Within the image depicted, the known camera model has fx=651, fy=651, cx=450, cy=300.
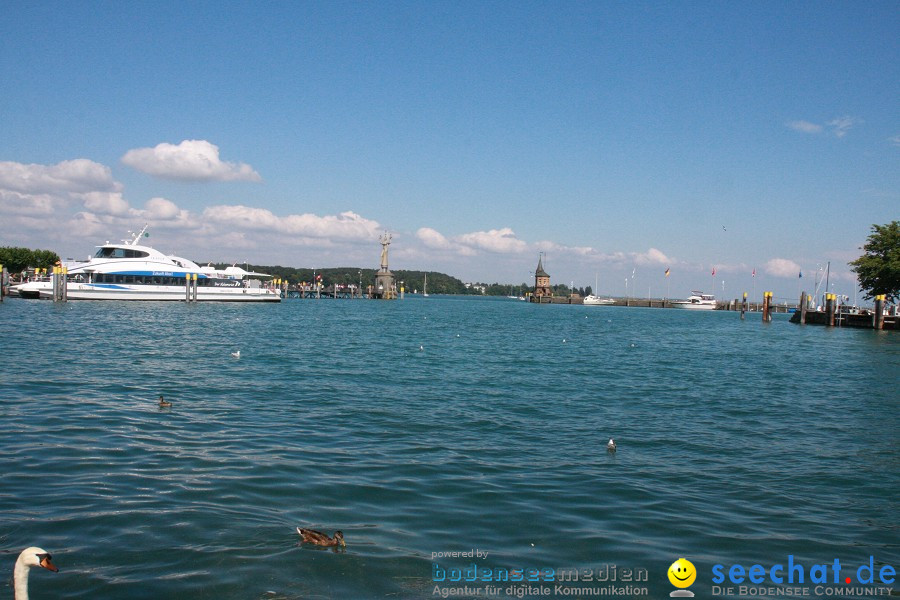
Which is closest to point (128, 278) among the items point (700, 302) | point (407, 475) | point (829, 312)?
point (407, 475)

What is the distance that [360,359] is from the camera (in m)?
29.5

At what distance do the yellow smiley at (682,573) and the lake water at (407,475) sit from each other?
130 millimetres

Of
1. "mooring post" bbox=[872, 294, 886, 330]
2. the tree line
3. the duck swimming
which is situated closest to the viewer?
the duck swimming

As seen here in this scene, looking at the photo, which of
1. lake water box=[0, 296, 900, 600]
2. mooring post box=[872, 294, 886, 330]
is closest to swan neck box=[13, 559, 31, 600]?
lake water box=[0, 296, 900, 600]

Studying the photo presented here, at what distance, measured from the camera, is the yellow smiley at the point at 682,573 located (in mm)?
7895

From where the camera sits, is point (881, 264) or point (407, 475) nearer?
point (407, 475)

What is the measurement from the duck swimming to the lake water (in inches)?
4.6

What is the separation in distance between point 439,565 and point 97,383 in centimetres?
1581

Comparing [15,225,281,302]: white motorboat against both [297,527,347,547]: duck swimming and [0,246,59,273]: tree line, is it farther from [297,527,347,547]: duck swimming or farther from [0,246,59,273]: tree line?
[297,527,347,547]: duck swimming

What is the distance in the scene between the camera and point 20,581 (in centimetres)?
593

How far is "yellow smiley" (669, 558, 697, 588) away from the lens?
7895 mm

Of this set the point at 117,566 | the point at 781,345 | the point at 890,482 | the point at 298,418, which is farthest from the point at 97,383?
the point at 781,345

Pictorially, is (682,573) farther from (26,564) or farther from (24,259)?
(24,259)

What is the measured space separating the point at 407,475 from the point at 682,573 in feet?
16.7
